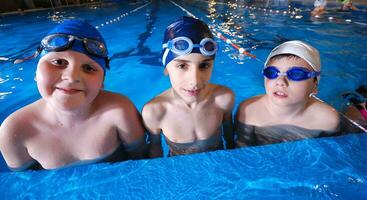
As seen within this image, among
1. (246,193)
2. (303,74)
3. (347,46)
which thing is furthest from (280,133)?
(347,46)

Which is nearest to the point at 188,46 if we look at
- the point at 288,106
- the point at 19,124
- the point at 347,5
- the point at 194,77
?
the point at 194,77

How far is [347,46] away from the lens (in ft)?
25.5

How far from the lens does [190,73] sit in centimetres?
217

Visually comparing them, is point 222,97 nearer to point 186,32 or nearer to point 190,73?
point 190,73

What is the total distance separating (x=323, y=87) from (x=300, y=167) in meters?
4.21

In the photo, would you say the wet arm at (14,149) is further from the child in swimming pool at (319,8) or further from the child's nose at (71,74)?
the child in swimming pool at (319,8)

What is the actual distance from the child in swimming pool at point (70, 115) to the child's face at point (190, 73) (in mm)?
532

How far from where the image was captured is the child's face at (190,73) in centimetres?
217

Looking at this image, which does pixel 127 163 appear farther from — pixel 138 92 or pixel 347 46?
pixel 347 46

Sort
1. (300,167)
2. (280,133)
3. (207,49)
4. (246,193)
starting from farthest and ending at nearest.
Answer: (280,133)
(207,49)
(300,167)
(246,193)

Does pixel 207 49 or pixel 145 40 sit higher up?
pixel 207 49

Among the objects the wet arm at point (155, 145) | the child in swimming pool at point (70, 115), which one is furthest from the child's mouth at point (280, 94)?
the child in swimming pool at point (70, 115)

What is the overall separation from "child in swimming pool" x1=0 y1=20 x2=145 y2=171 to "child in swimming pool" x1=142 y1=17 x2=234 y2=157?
265mm

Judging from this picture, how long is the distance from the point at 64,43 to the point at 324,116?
243 centimetres
